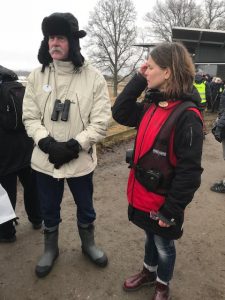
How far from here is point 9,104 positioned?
2.96 m

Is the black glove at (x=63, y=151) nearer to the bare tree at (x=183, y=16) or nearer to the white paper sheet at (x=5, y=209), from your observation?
the white paper sheet at (x=5, y=209)

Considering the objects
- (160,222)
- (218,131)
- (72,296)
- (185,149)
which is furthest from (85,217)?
(218,131)

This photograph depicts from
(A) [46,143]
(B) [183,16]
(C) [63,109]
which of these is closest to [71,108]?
(C) [63,109]

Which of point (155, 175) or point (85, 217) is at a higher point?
point (155, 175)

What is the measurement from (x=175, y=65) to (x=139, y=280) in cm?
175

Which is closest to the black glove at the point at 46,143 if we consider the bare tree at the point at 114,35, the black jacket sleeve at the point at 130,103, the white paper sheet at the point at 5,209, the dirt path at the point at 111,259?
the white paper sheet at the point at 5,209

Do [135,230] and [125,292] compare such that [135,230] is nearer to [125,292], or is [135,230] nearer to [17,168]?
[125,292]

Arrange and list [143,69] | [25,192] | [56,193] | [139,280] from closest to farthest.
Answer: [143,69]
[139,280]
[56,193]
[25,192]

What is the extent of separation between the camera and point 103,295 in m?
2.61

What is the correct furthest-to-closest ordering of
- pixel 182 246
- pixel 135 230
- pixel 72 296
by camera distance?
pixel 135 230
pixel 182 246
pixel 72 296

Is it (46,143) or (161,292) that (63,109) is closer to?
(46,143)

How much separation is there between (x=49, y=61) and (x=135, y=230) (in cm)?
202

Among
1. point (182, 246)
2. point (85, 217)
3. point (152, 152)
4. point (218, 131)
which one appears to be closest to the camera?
point (152, 152)

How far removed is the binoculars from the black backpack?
22.3 inches
